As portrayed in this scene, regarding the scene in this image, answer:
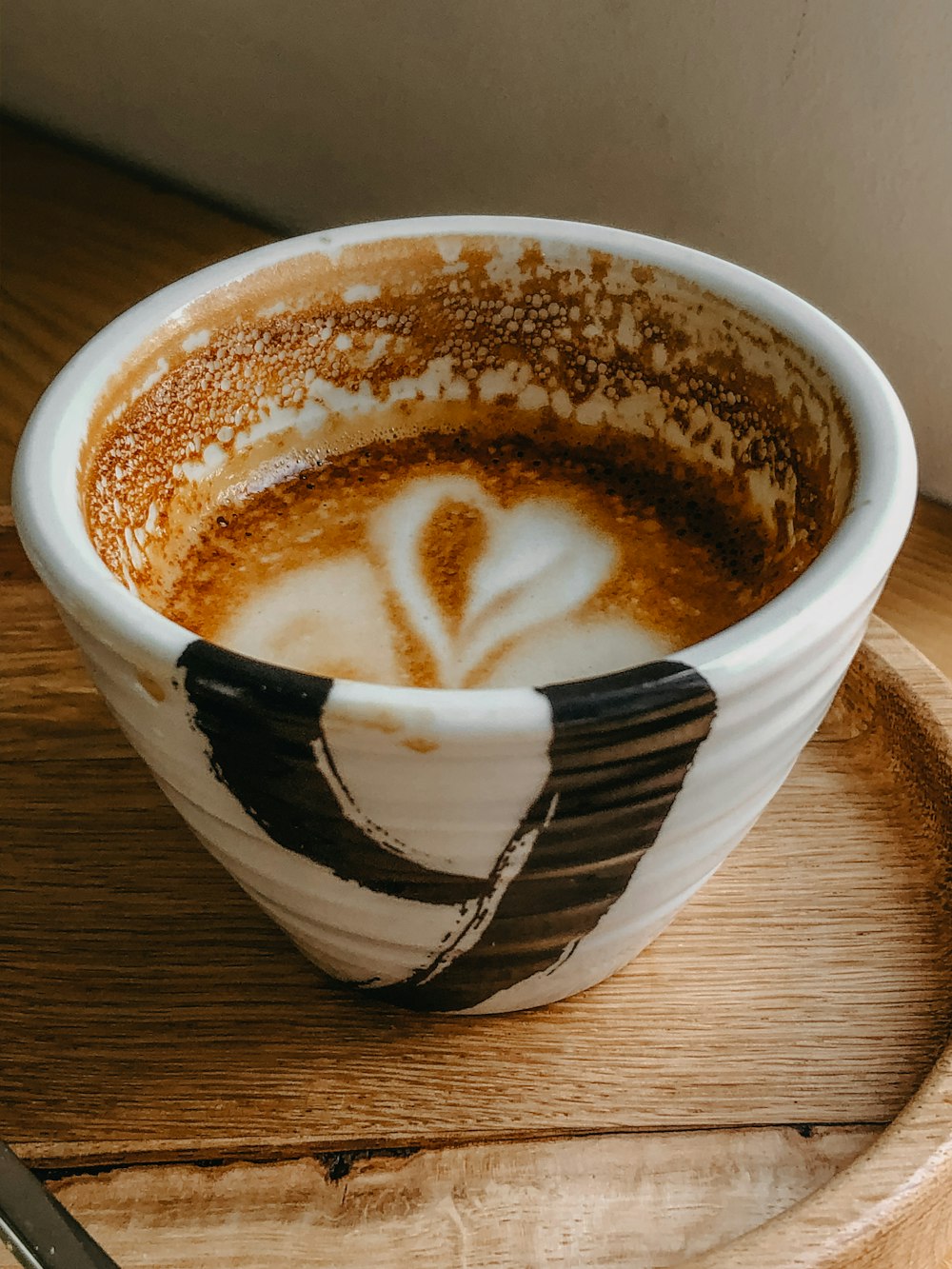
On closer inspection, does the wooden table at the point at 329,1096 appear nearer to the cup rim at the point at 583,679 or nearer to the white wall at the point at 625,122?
the cup rim at the point at 583,679

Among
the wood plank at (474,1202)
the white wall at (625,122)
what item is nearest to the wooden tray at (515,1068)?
the wood plank at (474,1202)

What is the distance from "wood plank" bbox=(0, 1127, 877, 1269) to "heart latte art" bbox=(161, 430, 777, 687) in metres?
0.21

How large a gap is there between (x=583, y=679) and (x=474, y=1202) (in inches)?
8.8

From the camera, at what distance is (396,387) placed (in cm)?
72

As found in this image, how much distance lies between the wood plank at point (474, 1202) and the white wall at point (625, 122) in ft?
1.94

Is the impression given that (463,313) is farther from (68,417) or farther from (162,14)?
(162,14)

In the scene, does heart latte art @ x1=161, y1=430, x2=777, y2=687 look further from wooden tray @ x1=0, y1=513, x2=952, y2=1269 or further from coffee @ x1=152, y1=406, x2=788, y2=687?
wooden tray @ x1=0, y1=513, x2=952, y2=1269

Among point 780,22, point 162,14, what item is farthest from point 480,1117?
point 162,14

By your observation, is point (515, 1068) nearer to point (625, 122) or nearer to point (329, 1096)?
point (329, 1096)

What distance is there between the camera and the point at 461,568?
2.12 feet

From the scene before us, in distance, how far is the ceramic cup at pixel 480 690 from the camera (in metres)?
0.37

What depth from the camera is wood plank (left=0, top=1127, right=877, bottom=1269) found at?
1.46 ft

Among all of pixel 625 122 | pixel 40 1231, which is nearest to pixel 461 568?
pixel 40 1231

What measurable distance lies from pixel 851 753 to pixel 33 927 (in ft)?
1.44
